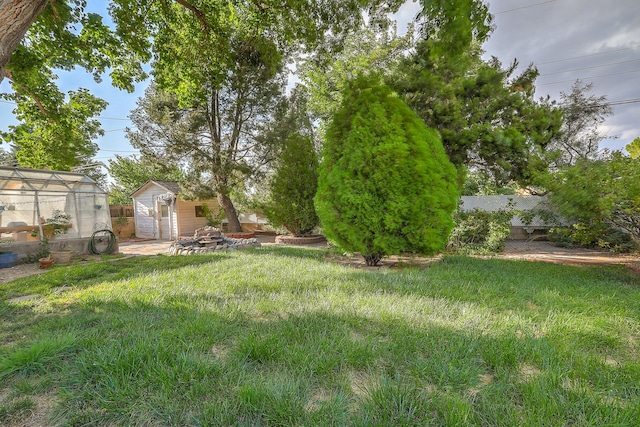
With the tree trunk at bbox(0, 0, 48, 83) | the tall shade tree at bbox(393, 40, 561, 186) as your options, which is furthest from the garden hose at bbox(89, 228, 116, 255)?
the tall shade tree at bbox(393, 40, 561, 186)

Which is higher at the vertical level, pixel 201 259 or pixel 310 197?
pixel 310 197

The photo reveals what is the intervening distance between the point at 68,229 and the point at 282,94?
9.58m

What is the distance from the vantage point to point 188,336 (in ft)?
6.43

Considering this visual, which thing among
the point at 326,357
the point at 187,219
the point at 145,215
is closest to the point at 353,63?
the point at 187,219

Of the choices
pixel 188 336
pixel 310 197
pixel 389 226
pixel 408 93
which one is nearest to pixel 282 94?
pixel 310 197

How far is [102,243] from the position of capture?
29.3 ft

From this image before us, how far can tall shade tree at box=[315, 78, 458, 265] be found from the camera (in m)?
4.43

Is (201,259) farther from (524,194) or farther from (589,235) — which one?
(524,194)

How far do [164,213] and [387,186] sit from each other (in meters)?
14.5

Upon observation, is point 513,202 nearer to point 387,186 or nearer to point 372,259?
point 372,259

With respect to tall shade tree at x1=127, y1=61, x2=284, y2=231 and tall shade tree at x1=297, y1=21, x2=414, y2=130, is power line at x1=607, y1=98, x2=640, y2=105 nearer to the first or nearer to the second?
tall shade tree at x1=297, y1=21, x2=414, y2=130

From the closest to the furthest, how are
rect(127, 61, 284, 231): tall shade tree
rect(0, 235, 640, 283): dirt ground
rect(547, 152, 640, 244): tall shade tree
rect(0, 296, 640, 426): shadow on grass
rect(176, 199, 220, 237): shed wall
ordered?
rect(0, 296, 640, 426): shadow on grass
rect(547, 152, 640, 244): tall shade tree
rect(0, 235, 640, 283): dirt ground
rect(127, 61, 284, 231): tall shade tree
rect(176, 199, 220, 237): shed wall

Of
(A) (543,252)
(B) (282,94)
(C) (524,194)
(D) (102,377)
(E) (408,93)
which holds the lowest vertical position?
(A) (543,252)

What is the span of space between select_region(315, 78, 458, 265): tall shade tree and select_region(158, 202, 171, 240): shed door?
42.5ft
